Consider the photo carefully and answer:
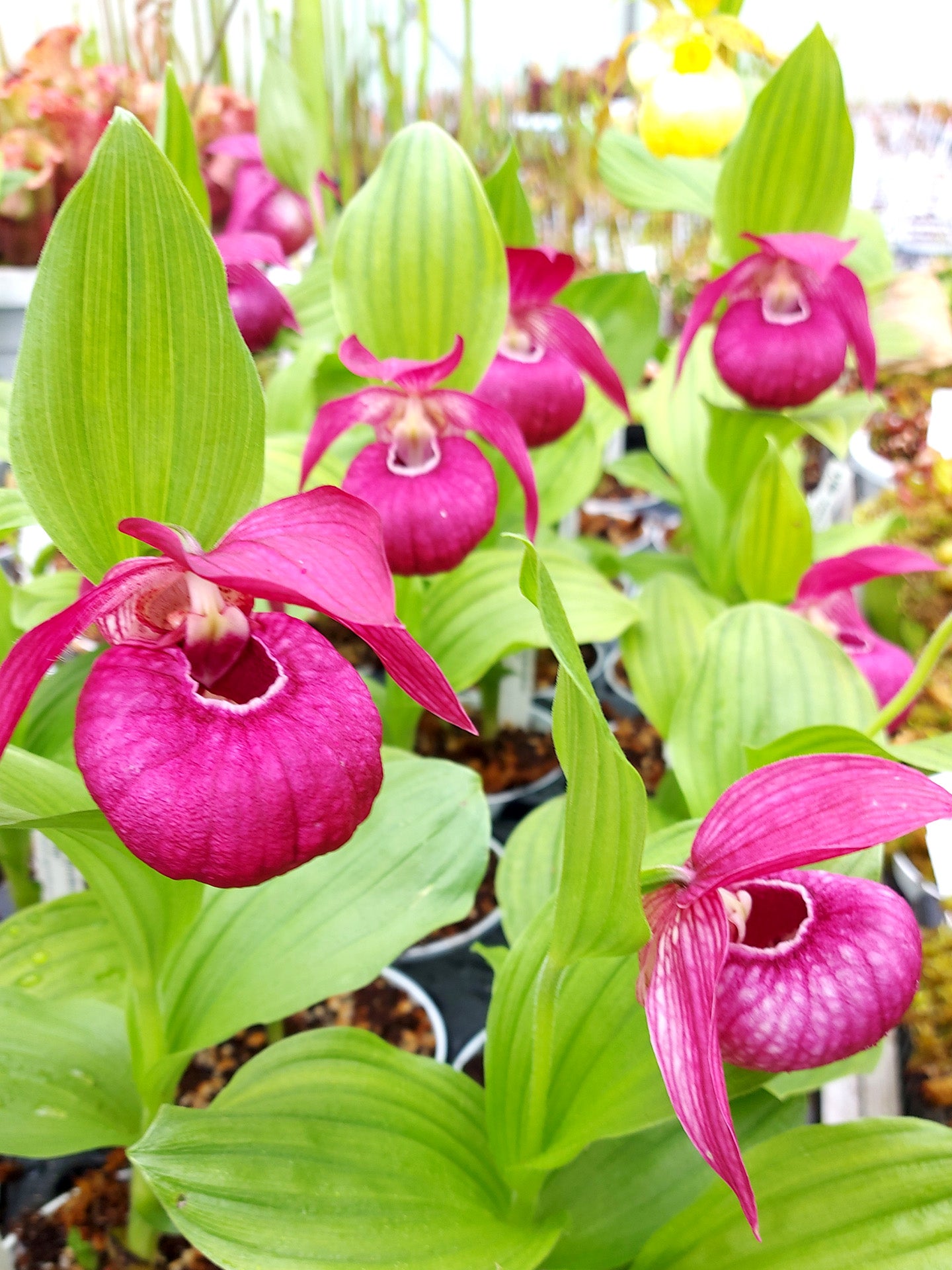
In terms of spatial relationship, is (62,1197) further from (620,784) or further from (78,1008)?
(620,784)

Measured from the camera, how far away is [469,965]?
4.34 feet

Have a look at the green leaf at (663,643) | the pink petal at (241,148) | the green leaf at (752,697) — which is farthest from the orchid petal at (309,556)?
the pink petal at (241,148)

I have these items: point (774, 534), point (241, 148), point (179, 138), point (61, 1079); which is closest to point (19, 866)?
point (61, 1079)

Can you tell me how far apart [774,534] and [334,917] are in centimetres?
82

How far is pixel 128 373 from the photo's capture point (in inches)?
20.5

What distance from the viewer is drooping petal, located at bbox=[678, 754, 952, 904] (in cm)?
51

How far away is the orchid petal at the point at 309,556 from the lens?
474 millimetres

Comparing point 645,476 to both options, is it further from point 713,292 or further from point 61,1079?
point 61,1079

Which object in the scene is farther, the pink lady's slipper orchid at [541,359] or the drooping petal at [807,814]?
the pink lady's slipper orchid at [541,359]

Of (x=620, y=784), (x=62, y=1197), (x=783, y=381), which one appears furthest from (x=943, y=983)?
(x=62, y=1197)

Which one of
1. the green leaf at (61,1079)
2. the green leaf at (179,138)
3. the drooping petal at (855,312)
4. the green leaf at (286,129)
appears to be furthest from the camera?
the green leaf at (286,129)

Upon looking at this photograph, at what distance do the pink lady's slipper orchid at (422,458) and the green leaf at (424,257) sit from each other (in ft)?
0.21

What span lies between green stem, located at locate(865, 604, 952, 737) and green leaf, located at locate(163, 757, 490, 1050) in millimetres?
399

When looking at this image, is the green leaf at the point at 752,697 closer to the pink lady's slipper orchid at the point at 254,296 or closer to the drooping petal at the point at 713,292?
the drooping petal at the point at 713,292
